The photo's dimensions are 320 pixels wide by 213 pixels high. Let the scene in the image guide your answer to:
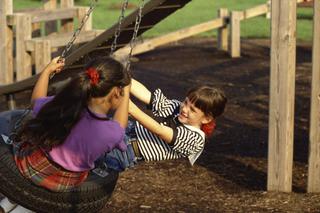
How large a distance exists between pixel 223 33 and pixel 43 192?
34.7 feet

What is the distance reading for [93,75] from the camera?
196 inches

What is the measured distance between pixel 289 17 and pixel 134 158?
2006mm

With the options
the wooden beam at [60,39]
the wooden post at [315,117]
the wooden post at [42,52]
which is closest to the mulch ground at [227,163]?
the wooden post at [315,117]

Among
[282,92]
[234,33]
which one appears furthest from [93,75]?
[234,33]

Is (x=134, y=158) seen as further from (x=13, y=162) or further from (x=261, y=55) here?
(x=261, y=55)

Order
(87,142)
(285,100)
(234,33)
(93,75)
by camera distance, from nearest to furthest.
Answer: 1. (93,75)
2. (87,142)
3. (285,100)
4. (234,33)

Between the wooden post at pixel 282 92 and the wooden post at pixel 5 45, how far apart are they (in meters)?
5.36

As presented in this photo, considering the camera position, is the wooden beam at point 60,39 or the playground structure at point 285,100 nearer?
the playground structure at point 285,100

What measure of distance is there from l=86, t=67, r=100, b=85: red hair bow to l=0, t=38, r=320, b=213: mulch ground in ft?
8.10

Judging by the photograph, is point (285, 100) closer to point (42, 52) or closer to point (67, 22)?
point (42, 52)

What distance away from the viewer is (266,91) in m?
12.2

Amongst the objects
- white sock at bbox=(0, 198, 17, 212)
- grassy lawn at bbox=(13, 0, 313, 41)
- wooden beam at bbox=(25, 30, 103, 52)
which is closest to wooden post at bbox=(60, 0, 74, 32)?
wooden beam at bbox=(25, 30, 103, 52)

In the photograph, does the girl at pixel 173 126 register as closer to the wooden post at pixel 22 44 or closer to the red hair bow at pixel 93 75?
the red hair bow at pixel 93 75

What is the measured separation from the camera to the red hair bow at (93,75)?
499 cm
